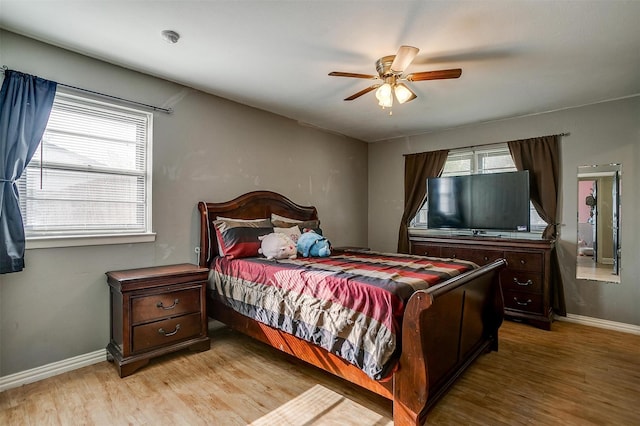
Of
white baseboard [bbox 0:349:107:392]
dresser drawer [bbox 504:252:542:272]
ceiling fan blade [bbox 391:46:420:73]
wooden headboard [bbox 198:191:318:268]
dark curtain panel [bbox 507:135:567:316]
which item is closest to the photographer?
ceiling fan blade [bbox 391:46:420:73]

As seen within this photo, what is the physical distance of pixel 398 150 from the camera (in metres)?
5.34

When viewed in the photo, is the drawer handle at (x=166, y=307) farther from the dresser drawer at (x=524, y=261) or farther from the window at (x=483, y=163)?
the window at (x=483, y=163)

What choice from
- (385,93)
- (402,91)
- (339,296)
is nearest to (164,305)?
(339,296)

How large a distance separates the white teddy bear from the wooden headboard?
0.55 metres

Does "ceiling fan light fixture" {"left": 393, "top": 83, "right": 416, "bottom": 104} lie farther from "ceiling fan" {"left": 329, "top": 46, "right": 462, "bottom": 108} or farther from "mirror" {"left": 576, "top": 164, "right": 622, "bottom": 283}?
"mirror" {"left": 576, "top": 164, "right": 622, "bottom": 283}

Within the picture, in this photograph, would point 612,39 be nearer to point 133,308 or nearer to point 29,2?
point 29,2

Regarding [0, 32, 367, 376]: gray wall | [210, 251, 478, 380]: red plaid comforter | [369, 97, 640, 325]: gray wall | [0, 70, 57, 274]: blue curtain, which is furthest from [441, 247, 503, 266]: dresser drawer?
[0, 70, 57, 274]: blue curtain

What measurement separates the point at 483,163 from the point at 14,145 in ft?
16.6

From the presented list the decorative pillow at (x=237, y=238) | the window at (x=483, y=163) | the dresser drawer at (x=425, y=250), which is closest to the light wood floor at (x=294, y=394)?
the decorative pillow at (x=237, y=238)

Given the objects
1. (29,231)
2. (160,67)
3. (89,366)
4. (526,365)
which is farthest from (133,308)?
(526,365)

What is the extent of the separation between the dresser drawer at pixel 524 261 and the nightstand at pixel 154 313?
342 cm

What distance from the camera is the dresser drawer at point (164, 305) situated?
2506 millimetres

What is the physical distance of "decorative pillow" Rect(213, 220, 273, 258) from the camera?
316cm

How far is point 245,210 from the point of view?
12.2 feet
